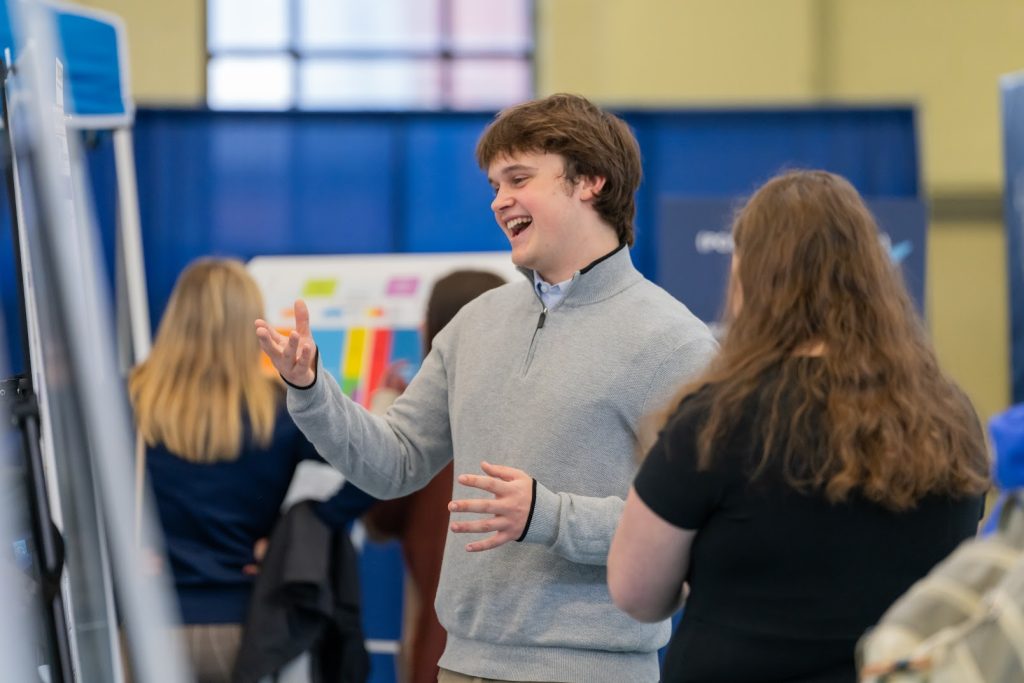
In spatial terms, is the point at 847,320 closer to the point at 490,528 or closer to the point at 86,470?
the point at 490,528

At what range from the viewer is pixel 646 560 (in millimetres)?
1437

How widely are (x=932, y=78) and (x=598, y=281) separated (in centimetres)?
523

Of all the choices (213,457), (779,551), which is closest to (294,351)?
(779,551)

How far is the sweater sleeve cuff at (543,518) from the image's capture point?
1.66 metres

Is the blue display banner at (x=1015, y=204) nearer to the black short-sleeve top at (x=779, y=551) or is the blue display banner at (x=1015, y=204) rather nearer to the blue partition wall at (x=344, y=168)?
the blue partition wall at (x=344, y=168)

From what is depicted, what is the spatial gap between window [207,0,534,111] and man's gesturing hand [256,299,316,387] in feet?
17.5

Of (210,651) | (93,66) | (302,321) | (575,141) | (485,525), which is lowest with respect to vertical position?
(210,651)

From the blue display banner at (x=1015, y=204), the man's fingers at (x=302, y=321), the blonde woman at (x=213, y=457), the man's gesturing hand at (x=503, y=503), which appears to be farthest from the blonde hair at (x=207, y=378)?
the blue display banner at (x=1015, y=204)

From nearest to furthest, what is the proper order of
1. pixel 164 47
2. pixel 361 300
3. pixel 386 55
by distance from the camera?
pixel 361 300, pixel 164 47, pixel 386 55

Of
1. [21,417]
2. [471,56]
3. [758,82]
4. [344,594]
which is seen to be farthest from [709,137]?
[21,417]

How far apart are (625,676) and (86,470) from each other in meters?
0.90

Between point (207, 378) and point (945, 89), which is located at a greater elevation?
point (945, 89)

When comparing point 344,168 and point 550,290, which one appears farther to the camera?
point 344,168

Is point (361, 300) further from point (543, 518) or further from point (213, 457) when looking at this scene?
point (543, 518)
